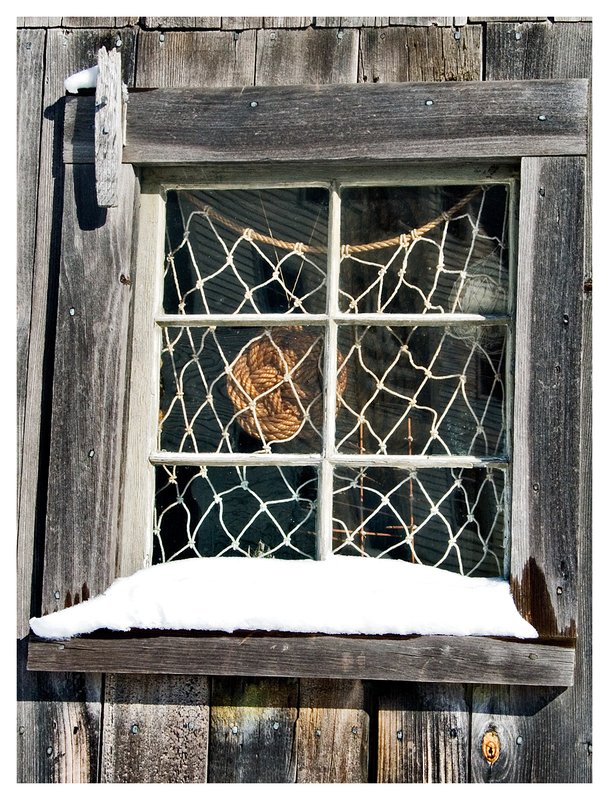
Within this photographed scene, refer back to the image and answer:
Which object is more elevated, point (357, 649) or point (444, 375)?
point (444, 375)

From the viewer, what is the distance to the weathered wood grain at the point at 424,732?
219cm

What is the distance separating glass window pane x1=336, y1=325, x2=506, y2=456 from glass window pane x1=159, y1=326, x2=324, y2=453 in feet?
0.29

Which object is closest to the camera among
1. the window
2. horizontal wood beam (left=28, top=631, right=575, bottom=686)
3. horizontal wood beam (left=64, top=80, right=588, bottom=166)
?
horizontal wood beam (left=28, top=631, right=575, bottom=686)

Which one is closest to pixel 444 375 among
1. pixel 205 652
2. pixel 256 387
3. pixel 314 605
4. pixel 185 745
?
pixel 256 387

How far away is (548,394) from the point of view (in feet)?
7.16

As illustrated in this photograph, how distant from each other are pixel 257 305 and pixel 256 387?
0.69 feet

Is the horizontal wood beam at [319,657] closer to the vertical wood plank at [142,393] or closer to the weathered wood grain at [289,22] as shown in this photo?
the vertical wood plank at [142,393]

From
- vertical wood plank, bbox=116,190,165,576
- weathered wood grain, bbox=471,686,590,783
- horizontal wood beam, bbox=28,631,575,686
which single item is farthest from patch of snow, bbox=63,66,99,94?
weathered wood grain, bbox=471,686,590,783

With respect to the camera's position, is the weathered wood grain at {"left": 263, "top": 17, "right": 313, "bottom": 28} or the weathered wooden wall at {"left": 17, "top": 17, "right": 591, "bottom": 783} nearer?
the weathered wooden wall at {"left": 17, "top": 17, "right": 591, "bottom": 783}

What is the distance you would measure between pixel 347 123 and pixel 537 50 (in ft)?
1.65

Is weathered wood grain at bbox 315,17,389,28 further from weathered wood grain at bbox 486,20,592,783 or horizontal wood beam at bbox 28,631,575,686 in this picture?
horizontal wood beam at bbox 28,631,575,686

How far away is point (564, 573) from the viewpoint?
214 cm

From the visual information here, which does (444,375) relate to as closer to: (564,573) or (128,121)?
(564,573)

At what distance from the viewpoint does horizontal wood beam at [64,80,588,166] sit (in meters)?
2.22
